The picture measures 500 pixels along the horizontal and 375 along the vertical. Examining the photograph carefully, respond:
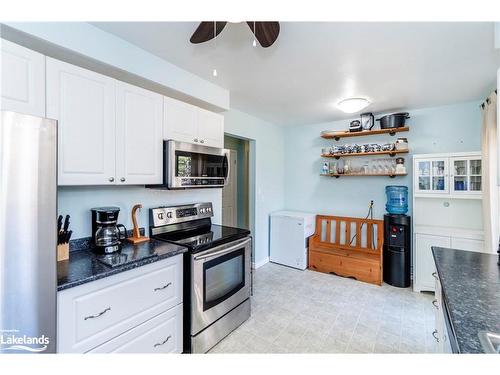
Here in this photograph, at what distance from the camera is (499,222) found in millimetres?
2287

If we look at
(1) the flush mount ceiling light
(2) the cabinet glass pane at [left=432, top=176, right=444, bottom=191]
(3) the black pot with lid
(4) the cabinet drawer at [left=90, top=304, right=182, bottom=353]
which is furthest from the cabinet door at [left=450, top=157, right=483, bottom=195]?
(4) the cabinet drawer at [left=90, top=304, right=182, bottom=353]

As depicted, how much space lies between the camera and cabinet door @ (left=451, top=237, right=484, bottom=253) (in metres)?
2.65

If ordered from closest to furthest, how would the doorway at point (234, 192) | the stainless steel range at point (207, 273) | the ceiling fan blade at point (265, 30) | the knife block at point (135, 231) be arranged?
the ceiling fan blade at point (265, 30) → the stainless steel range at point (207, 273) → the knife block at point (135, 231) → the doorway at point (234, 192)

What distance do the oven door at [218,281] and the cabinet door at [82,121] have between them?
92 cm

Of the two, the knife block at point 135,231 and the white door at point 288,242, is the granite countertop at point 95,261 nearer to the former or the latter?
the knife block at point 135,231

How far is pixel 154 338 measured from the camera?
159 cm

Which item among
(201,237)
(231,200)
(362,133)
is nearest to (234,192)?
(231,200)

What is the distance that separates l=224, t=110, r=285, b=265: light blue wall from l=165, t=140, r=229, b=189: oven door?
1.10 meters

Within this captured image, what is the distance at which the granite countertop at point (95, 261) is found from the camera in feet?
4.02

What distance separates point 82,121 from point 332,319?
8.97ft

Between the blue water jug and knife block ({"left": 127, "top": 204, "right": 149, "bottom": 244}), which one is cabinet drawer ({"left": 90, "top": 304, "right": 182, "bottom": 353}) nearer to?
knife block ({"left": 127, "top": 204, "right": 149, "bottom": 244})

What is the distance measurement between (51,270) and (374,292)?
10.7 feet

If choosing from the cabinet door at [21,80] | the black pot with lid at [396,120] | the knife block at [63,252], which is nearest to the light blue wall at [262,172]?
the black pot with lid at [396,120]
